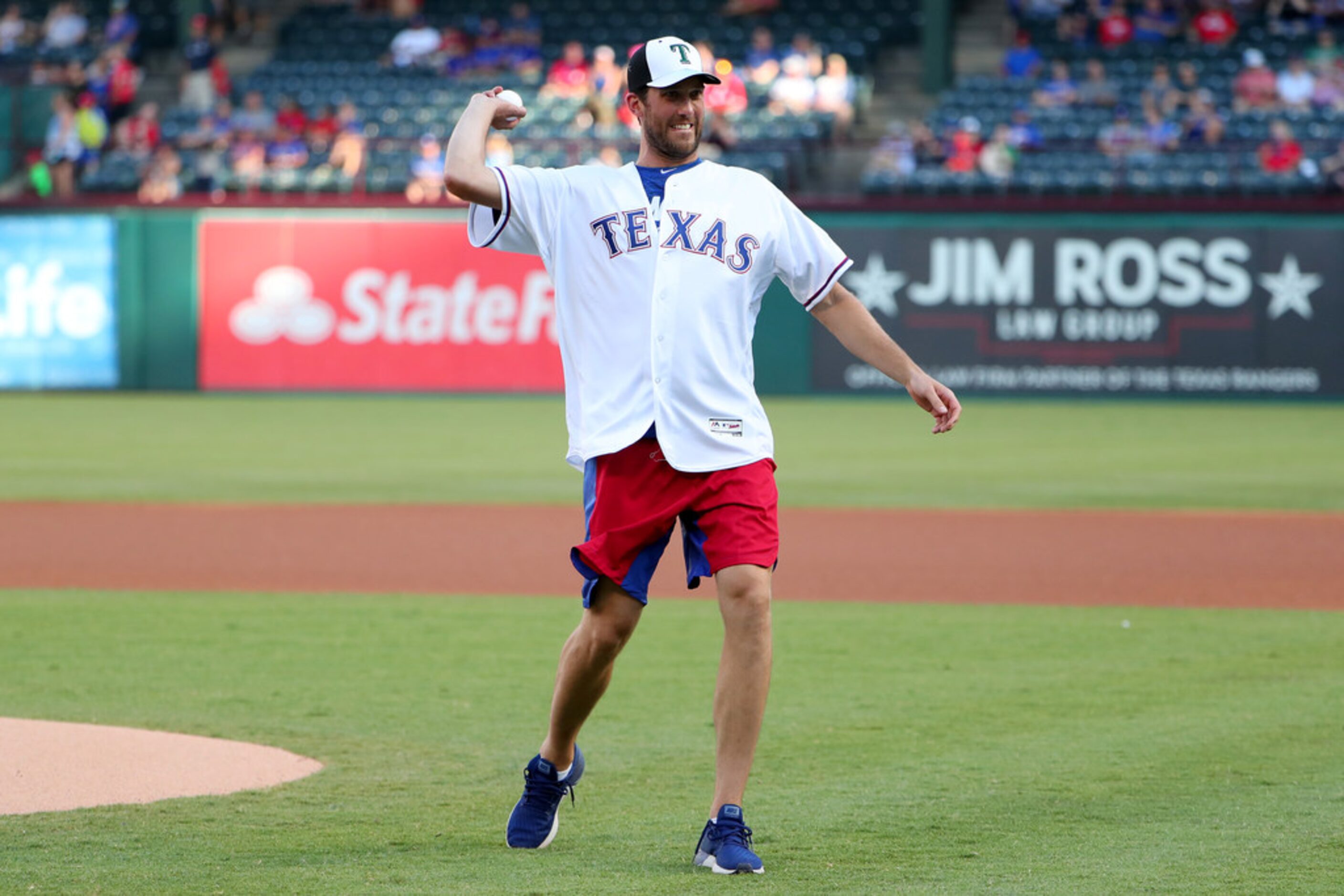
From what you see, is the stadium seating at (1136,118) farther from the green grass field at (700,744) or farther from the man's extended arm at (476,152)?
the man's extended arm at (476,152)

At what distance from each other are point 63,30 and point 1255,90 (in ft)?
62.6

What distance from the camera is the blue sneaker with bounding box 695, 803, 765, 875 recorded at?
13.7 ft

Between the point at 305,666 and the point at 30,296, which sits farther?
the point at 30,296

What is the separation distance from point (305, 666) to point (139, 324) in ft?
66.6

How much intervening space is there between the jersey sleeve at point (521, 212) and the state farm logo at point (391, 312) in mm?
21365

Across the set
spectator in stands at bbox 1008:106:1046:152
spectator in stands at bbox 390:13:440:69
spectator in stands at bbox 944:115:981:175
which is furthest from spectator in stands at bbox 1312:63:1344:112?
spectator in stands at bbox 390:13:440:69

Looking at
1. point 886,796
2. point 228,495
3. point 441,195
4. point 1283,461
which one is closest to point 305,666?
point 886,796

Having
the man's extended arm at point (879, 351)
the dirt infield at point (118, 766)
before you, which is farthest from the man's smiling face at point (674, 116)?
the dirt infield at point (118, 766)

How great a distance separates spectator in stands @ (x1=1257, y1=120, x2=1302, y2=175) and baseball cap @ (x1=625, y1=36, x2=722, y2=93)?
70.1 feet

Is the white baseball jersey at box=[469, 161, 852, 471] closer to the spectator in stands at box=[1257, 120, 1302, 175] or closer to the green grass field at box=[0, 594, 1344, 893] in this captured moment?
the green grass field at box=[0, 594, 1344, 893]

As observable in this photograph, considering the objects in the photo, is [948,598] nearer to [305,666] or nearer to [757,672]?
[305,666]

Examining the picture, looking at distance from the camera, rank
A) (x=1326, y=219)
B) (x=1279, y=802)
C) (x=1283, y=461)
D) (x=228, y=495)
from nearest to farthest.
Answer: (x=1279, y=802)
(x=228, y=495)
(x=1283, y=461)
(x=1326, y=219)

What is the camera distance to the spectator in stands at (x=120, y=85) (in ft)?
96.7

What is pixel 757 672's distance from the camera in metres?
4.40
